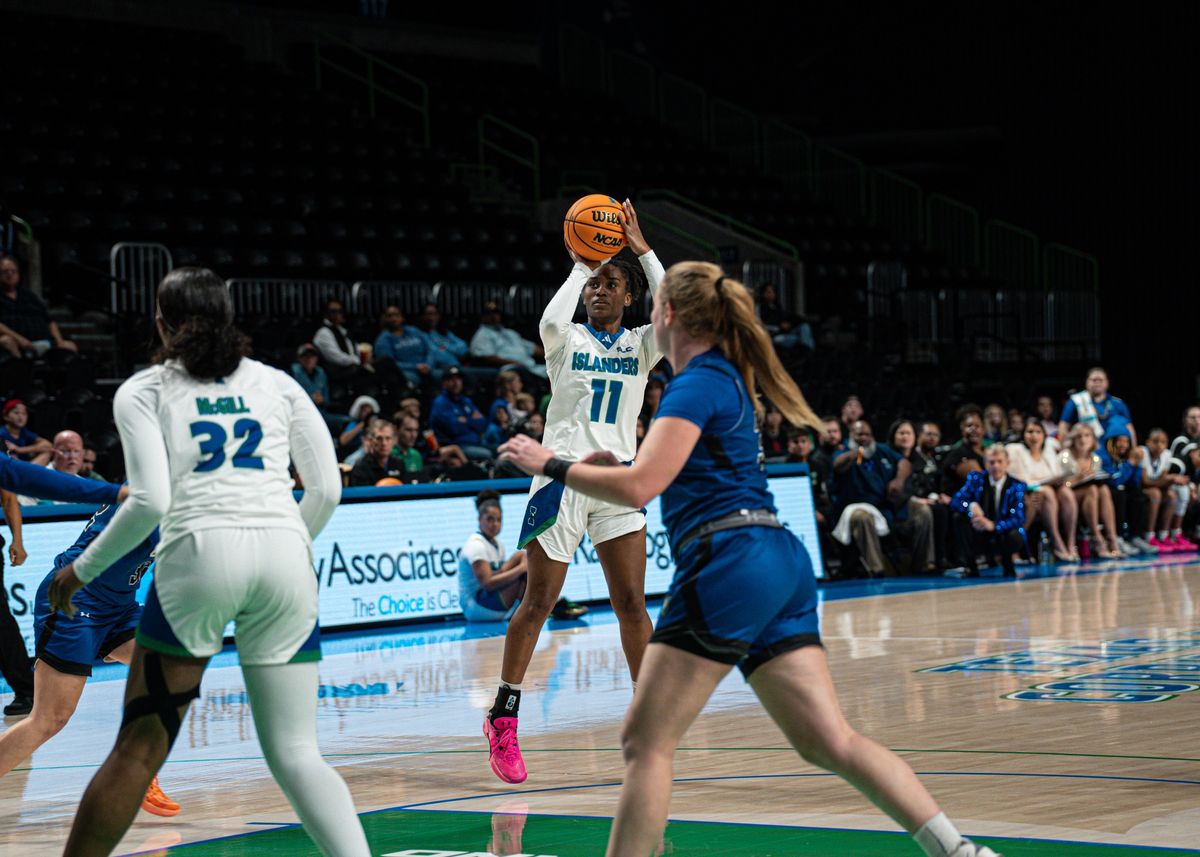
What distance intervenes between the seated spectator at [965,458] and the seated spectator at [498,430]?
463cm

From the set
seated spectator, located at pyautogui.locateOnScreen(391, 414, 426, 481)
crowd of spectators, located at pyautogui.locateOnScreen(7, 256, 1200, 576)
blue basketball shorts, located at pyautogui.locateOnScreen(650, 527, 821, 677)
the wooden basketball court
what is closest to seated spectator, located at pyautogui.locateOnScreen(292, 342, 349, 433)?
crowd of spectators, located at pyautogui.locateOnScreen(7, 256, 1200, 576)

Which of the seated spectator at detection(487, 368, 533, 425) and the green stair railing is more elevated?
the green stair railing

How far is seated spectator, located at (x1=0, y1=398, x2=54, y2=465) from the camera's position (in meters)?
12.4

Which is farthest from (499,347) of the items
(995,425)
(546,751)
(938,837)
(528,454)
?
(938,837)

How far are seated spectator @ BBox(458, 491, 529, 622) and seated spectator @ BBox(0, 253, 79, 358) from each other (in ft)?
15.2

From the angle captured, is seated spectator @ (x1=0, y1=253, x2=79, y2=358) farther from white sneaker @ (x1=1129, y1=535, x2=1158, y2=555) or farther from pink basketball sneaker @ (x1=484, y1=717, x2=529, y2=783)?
white sneaker @ (x1=1129, y1=535, x2=1158, y2=555)

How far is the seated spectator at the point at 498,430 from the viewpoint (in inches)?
613

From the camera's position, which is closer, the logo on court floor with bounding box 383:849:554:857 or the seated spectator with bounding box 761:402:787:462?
the logo on court floor with bounding box 383:849:554:857

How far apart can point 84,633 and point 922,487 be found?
1188 centimetres

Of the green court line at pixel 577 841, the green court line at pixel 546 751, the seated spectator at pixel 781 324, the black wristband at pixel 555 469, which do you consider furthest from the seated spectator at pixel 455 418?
the black wristband at pixel 555 469

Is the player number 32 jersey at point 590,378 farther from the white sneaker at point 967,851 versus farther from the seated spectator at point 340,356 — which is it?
the seated spectator at point 340,356

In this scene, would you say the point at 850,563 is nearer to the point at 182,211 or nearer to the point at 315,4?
the point at 182,211

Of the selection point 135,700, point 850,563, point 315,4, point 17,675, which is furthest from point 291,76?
point 135,700

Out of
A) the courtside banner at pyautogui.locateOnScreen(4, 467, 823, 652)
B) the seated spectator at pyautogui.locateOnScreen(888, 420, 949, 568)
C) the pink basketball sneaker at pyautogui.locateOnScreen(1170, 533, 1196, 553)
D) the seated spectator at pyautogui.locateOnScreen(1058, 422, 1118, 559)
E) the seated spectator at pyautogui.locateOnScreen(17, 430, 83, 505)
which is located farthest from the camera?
the pink basketball sneaker at pyautogui.locateOnScreen(1170, 533, 1196, 553)
